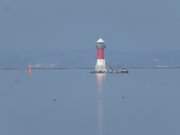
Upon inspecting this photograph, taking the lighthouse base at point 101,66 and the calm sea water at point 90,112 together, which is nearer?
the calm sea water at point 90,112

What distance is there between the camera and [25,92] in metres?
61.5

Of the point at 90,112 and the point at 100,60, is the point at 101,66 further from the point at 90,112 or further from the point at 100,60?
the point at 90,112

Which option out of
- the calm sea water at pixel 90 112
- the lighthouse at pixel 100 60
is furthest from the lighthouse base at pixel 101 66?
the calm sea water at pixel 90 112

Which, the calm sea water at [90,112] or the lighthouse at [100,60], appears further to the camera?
the lighthouse at [100,60]

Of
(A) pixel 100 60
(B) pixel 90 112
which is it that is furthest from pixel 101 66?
(B) pixel 90 112

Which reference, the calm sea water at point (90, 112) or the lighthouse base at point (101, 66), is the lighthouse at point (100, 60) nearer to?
the lighthouse base at point (101, 66)

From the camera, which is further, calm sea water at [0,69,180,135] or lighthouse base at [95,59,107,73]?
lighthouse base at [95,59,107,73]

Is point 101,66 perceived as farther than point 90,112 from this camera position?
Yes

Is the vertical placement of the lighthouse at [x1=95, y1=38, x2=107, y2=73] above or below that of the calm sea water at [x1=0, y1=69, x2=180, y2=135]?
above

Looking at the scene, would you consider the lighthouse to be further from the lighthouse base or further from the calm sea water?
the calm sea water

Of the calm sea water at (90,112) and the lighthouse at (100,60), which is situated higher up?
the lighthouse at (100,60)

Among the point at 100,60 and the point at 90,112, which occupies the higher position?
A: the point at 100,60

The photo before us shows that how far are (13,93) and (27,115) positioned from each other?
19.9 metres

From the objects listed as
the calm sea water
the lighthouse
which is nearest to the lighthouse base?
the lighthouse
